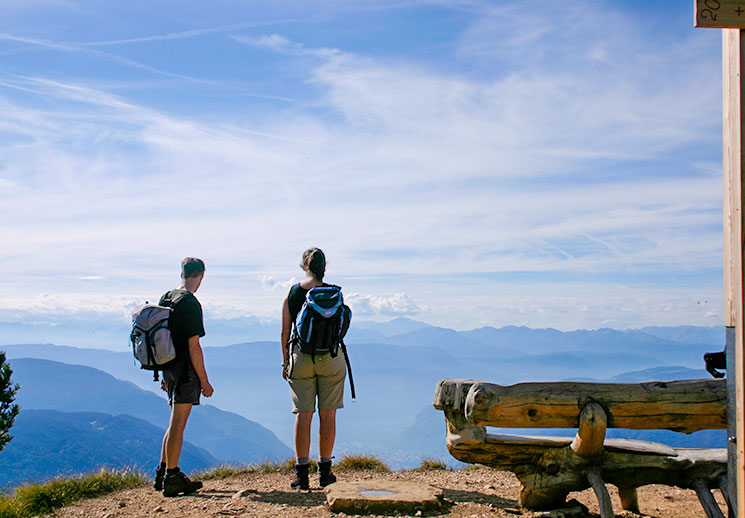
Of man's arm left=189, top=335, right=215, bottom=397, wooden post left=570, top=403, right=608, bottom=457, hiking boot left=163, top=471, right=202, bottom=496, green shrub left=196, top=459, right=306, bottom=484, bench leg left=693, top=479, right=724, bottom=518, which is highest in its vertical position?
man's arm left=189, top=335, right=215, bottom=397

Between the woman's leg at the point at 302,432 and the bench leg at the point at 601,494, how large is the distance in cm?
308

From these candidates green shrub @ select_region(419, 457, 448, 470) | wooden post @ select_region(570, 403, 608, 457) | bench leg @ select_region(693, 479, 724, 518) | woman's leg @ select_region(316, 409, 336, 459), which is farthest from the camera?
green shrub @ select_region(419, 457, 448, 470)

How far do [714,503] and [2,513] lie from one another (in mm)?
7554

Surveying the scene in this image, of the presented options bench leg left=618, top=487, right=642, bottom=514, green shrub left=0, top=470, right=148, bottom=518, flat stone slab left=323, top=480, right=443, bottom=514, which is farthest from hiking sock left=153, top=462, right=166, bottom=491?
bench leg left=618, top=487, right=642, bottom=514

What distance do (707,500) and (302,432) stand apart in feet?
13.7

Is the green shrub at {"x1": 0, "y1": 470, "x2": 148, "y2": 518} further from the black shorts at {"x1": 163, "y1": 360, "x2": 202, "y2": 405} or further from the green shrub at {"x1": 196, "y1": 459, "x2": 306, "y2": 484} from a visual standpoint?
the black shorts at {"x1": 163, "y1": 360, "x2": 202, "y2": 405}

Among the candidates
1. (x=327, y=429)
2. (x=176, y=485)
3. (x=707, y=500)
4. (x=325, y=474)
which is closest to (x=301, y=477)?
(x=325, y=474)

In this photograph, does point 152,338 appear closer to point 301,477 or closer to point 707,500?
point 301,477

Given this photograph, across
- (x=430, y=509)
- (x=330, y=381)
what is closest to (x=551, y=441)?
(x=430, y=509)

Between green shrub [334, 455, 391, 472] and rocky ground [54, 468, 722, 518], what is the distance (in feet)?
3.95

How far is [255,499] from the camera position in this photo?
7.02 meters

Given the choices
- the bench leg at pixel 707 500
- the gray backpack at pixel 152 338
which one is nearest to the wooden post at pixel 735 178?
the bench leg at pixel 707 500

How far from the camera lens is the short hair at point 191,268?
7176 millimetres

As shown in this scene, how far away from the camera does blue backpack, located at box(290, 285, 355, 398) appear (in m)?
6.82
